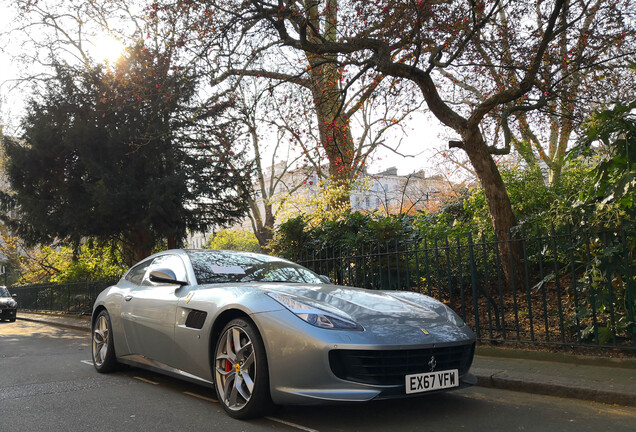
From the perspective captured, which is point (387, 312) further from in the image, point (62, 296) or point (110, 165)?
point (62, 296)

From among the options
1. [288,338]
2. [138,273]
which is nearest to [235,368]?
[288,338]

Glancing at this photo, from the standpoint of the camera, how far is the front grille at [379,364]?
12.0 feet

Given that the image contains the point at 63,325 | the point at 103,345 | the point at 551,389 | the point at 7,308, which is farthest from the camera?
the point at 7,308

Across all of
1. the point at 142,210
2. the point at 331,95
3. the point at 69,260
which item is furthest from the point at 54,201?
the point at 331,95

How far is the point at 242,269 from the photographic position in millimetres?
5332

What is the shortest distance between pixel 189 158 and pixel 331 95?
8.70m

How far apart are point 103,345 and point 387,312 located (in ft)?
13.0

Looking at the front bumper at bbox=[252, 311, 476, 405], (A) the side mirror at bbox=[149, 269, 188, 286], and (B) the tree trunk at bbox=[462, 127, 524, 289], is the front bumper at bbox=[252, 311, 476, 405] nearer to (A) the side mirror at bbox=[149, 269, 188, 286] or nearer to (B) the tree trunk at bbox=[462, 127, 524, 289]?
(A) the side mirror at bbox=[149, 269, 188, 286]

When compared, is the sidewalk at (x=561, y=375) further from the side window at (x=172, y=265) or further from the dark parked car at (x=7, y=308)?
the dark parked car at (x=7, y=308)

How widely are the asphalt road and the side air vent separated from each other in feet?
2.29

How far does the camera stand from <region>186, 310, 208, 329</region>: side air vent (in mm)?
4539

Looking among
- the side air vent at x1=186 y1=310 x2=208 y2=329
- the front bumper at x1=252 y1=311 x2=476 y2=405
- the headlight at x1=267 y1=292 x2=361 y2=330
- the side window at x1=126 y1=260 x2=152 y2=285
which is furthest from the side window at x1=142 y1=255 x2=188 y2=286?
the front bumper at x1=252 y1=311 x2=476 y2=405

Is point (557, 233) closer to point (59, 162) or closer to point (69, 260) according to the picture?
point (59, 162)

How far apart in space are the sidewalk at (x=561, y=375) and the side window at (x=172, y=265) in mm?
3237
